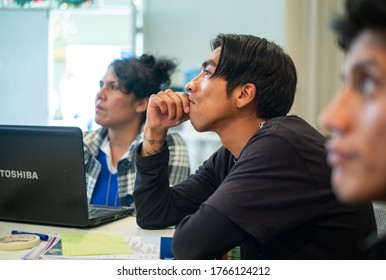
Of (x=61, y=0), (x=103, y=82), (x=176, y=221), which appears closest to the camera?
(x=176, y=221)

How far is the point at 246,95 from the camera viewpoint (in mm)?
1281

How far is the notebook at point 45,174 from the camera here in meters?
1.29

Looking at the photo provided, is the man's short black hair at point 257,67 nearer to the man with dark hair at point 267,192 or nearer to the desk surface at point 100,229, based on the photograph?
the man with dark hair at point 267,192

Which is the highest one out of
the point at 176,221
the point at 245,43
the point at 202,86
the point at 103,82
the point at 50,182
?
the point at 245,43

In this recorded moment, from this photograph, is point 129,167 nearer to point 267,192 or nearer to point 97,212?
point 97,212

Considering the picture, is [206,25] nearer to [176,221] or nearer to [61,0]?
[61,0]

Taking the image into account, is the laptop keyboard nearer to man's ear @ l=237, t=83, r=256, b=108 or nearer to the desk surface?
the desk surface

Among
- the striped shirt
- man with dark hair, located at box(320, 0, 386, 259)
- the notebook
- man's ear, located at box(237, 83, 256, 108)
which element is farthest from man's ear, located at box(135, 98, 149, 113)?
man with dark hair, located at box(320, 0, 386, 259)

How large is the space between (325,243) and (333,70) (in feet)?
7.56

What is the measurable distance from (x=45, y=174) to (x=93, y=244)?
0.26 m

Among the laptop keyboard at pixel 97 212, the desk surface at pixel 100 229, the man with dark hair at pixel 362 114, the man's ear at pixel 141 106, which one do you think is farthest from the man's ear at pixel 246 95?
the man's ear at pixel 141 106

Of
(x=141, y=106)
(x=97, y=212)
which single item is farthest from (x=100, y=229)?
(x=141, y=106)
